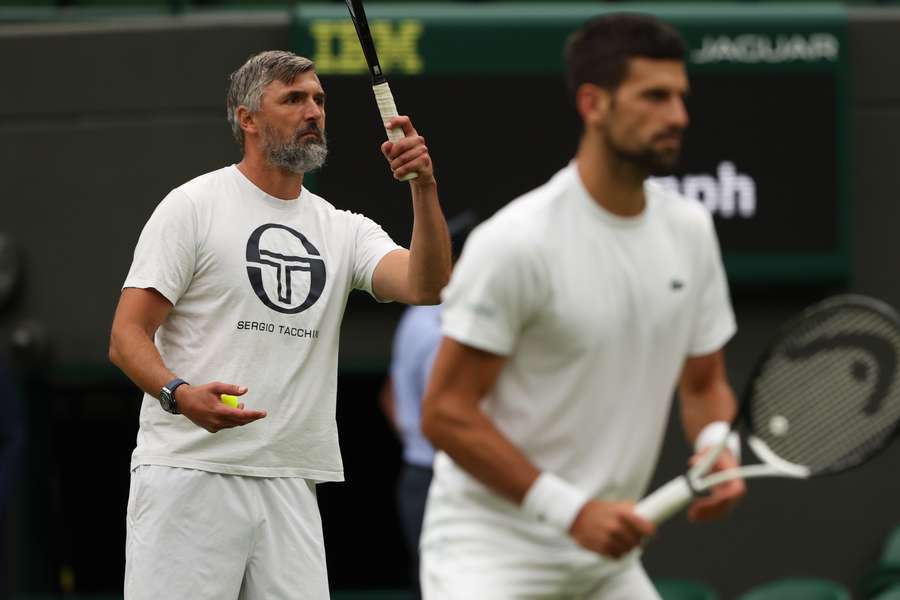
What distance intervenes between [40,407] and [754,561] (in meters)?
3.79

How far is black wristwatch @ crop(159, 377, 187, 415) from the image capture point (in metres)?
4.58

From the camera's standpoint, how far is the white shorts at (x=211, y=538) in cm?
481

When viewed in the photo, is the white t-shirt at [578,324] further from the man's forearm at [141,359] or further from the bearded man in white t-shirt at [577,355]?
the man's forearm at [141,359]

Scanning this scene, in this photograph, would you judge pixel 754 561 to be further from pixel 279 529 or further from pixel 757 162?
pixel 279 529

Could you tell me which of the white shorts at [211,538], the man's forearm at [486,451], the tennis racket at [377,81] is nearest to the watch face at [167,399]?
the white shorts at [211,538]

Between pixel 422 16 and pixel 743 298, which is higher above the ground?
pixel 422 16

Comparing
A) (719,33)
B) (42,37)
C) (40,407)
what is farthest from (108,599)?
(719,33)

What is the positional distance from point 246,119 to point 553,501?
5.63ft

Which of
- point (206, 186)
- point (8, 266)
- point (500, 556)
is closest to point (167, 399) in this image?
point (206, 186)

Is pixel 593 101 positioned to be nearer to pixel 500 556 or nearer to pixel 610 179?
pixel 610 179

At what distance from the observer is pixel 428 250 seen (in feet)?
15.8

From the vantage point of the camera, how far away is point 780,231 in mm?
8883

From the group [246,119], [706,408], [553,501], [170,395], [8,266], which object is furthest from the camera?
[8,266]

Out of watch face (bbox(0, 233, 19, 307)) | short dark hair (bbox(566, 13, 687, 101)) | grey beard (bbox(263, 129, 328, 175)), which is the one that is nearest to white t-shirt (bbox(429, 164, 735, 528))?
short dark hair (bbox(566, 13, 687, 101))
